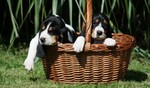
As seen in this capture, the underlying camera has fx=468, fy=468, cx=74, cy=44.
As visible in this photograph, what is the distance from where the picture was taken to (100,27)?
4199 mm

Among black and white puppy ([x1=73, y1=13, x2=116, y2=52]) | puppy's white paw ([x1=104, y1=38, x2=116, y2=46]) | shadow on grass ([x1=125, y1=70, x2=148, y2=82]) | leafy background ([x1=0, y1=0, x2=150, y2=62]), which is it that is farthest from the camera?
leafy background ([x1=0, y1=0, x2=150, y2=62])

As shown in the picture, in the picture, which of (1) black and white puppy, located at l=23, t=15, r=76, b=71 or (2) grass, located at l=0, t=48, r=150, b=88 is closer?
(1) black and white puppy, located at l=23, t=15, r=76, b=71

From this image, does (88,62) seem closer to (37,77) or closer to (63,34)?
(63,34)

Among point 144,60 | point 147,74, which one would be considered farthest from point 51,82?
point 144,60

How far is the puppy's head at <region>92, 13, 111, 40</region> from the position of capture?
13.8 ft

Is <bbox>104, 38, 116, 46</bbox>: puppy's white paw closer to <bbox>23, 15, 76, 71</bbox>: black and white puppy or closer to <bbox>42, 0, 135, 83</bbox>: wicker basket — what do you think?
<bbox>42, 0, 135, 83</bbox>: wicker basket

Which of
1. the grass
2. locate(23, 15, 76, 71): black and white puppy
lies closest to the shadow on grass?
the grass

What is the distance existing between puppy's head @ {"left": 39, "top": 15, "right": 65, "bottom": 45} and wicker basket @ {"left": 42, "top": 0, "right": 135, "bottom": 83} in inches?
3.6

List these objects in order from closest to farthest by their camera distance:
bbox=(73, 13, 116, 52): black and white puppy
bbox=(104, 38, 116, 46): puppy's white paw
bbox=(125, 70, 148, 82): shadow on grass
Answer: bbox=(104, 38, 116, 46): puppy's white paw, bbox=(73, 13, 116, 52): black and white puppy, bbox=(125, 70, 148, 82): shadow on grass

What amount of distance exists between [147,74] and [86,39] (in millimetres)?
1091

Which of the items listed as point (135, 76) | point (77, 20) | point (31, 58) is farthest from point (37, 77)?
point (77, 20)

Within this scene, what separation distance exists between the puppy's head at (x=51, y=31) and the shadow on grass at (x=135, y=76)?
877 mm

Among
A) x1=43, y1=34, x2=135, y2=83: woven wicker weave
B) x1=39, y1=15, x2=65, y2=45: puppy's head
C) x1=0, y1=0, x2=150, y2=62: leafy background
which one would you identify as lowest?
x1=0, y1=0, x2=150, y2=62: leafy background

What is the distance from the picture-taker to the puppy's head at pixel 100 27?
4195 millimetres
